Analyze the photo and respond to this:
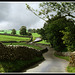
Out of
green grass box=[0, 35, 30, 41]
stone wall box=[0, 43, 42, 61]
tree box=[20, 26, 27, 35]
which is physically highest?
tree box=[20, 26, 27, 35]

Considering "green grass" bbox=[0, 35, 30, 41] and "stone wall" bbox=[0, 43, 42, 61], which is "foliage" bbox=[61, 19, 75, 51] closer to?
"stone wall" bbox=[0, 43, 42, 61]

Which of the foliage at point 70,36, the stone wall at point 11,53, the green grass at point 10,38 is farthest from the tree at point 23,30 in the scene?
the foliage at point 70,36

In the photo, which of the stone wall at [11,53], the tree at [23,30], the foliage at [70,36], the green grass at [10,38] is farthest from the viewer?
the foliage at [70,36]

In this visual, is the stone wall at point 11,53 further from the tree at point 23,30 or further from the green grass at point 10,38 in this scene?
the tree at point 23,30

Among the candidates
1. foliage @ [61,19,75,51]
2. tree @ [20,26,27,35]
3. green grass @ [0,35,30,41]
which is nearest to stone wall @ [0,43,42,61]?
green grass @ [0,35,30,41]

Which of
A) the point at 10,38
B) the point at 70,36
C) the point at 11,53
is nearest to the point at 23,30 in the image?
the point at 10,38

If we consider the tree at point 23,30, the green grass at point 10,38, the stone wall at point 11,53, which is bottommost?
the stone wall at point 11,53

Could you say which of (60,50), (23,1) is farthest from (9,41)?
(60,50)

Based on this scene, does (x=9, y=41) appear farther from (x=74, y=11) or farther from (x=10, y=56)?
(x=74, y=11)

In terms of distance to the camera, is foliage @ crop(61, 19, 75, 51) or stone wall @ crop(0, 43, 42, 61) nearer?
stone wall @ crop(0, 43, 42, 61)

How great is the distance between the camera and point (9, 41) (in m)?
9.37

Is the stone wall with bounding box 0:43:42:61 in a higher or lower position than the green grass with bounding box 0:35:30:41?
lower

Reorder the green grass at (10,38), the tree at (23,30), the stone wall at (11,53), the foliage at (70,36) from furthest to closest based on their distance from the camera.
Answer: the foliage at (70,36), the stone wall at (11,53), the tree at (23,30), the green grass at (10,38)

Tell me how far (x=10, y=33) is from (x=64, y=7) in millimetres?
12094
